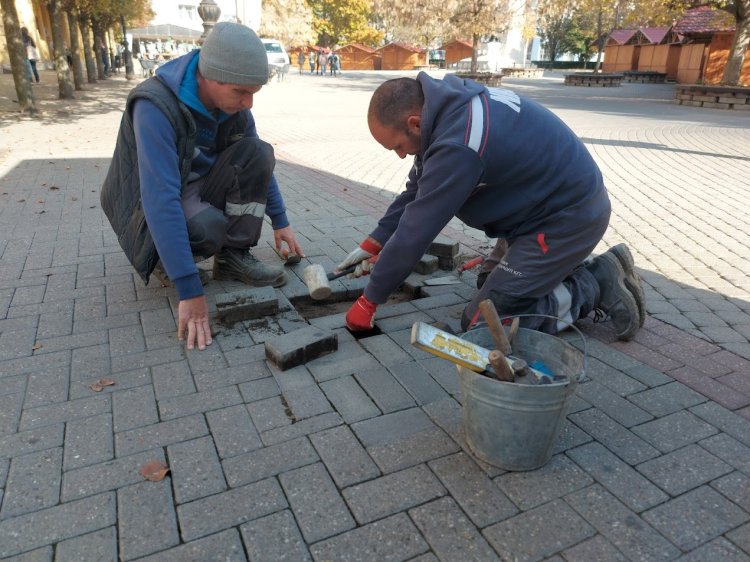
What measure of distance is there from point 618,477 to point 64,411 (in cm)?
237

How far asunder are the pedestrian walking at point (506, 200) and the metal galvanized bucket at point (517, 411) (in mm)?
577

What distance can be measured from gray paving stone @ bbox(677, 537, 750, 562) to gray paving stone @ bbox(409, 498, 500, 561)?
64 cm

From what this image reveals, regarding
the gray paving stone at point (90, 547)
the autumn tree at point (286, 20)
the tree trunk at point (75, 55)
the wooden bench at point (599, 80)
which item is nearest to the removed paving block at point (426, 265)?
the gray paving stone at point (90, 547)

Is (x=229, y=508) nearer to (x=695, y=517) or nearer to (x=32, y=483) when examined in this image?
(x=32, y=483)

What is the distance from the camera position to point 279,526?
6.18 ft

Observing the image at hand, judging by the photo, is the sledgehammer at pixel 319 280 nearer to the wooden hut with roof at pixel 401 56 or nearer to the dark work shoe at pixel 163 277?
the dark work shoe at pixel 163 277

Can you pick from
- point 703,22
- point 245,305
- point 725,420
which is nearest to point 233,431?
point 245,305

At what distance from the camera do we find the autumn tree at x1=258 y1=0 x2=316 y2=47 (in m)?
57.8

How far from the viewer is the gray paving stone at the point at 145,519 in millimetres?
1804

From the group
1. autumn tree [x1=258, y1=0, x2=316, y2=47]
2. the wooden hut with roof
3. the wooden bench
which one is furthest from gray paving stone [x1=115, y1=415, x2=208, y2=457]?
autumn tree [x1=258, y1=0, x2=316, y2=47]

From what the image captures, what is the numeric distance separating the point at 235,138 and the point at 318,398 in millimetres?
1907

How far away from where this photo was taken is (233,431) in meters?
2.36

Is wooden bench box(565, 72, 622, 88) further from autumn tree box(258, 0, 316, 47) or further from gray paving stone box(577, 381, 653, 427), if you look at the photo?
autumn tree box(258, 0, 316, 47)

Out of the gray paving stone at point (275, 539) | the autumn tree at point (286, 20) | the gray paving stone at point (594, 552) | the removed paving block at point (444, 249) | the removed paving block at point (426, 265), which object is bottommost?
the gray paving stone at point (594, 552)
